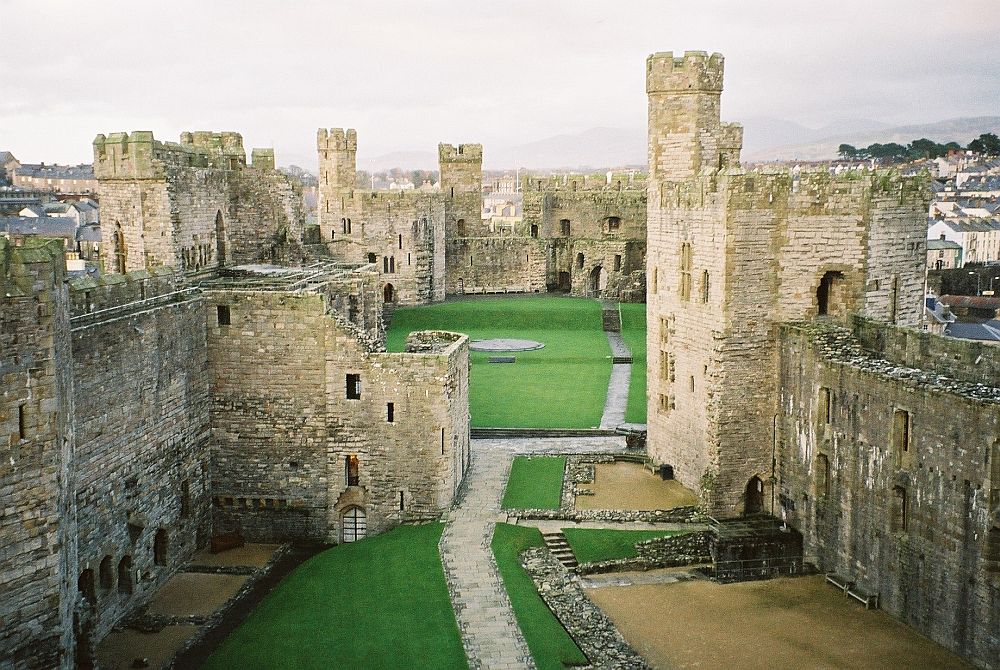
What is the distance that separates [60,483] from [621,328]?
135ft

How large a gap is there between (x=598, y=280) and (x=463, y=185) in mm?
11128

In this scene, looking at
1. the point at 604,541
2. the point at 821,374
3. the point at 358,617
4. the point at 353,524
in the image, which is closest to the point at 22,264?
the point at 358,617

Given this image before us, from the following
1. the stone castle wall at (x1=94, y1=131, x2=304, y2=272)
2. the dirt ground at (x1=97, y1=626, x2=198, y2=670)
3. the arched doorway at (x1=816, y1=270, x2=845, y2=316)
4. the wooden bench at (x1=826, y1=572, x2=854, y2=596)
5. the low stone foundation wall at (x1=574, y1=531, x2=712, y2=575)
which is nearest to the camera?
the dirt ground at (x1=97, y1=626, x2=198, y2=670)

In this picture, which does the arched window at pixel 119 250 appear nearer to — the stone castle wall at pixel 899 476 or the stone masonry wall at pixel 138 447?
the stone masonry wall at pixel 138 447

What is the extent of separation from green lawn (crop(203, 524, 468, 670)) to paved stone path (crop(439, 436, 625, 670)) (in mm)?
327

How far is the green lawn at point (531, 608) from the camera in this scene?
20.9 m

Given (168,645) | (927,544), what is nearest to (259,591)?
(168,645)

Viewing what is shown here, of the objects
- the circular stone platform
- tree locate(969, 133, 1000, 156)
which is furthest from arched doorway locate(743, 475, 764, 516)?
tree locate(969, 133, 1000, 156)

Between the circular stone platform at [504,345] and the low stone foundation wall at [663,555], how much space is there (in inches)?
974

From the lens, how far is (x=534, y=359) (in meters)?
48.7

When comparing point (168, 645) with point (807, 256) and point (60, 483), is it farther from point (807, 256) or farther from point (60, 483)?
point (807, 256)

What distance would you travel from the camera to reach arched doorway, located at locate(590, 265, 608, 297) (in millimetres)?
66438

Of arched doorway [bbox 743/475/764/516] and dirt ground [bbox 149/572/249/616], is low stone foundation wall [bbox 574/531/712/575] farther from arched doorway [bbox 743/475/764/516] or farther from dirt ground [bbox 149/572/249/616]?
dirt ground [bbox 149/572/249/616]

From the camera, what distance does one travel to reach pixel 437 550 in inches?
1021
